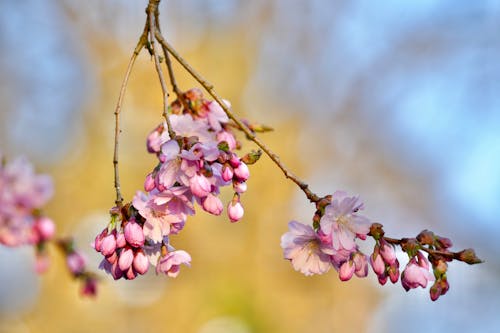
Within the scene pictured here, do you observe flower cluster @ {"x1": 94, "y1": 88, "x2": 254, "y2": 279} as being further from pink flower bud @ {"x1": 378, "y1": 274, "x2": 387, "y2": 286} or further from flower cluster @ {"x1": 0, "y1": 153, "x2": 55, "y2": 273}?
flower cluster @ {"x1": 0, "y1": 153, "x2": 55, "y2": 273}

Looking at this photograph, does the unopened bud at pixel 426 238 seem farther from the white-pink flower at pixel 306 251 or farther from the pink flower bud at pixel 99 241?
the pink flower bud at pixel 99 241

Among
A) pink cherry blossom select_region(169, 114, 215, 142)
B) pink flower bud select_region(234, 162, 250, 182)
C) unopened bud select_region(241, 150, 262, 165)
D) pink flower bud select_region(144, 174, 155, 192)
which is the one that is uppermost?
pink cherry blossom select_region(169, 114, 215, 142)

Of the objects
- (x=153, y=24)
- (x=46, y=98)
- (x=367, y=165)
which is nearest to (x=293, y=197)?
(x=367, y=165)

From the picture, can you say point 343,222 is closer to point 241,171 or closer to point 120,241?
point 241,171

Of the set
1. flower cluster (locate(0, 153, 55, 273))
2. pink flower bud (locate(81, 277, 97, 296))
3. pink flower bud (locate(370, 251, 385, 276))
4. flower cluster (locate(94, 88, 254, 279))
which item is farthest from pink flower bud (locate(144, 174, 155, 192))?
pink flower bud (locate(81, 277, 97, 296))

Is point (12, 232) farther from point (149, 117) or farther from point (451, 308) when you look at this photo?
point (451, 308)

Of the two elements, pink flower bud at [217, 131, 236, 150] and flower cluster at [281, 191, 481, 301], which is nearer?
flower cluster at [281, 191, 481, 301]

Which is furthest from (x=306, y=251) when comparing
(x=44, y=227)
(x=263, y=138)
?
(x=263, y=138)
